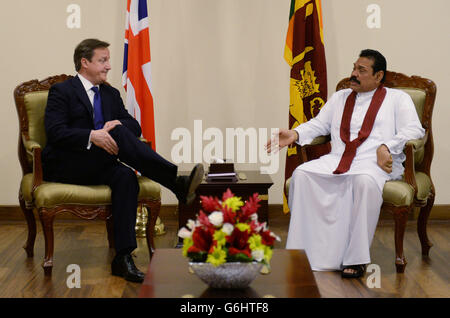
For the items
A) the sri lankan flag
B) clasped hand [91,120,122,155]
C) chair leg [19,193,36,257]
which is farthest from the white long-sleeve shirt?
chair leg [19,193,36,257]

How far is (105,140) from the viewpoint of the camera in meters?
3.72

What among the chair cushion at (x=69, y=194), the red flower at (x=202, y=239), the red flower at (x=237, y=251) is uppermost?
the red flower at (x=202, y=239)

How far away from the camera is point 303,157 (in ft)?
13.9

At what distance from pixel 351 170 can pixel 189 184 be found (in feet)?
3.41

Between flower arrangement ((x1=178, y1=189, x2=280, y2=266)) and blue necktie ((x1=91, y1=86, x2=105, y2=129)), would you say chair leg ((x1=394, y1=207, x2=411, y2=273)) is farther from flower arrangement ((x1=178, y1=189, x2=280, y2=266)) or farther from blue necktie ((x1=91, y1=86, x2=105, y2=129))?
blue necktie ((x1=91, y1=86, x2=105, y2=129))

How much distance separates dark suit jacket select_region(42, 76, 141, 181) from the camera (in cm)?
378

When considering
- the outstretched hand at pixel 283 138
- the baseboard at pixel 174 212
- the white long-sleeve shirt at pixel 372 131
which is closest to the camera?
the white long-sleeve shirt at pixel 372 131

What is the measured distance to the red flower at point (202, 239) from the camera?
2.27 metres

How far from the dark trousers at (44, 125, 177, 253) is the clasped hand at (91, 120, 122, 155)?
0.03m

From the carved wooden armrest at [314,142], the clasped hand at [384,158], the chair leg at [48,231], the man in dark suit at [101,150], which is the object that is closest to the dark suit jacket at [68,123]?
the man in dark suit at [101,150]

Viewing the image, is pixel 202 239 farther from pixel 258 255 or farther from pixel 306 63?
pixel 306 63

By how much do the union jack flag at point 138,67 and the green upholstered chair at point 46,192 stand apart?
61 centimetres

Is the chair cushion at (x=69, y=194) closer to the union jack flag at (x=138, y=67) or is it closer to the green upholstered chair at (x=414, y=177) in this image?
the union jack flag at (x=138, y=67)
